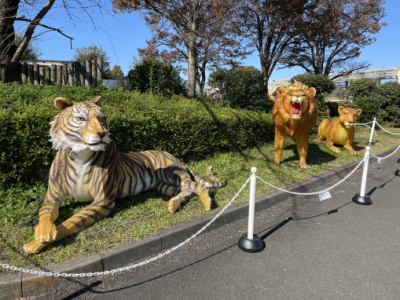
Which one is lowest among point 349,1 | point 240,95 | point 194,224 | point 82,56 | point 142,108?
point 194,224

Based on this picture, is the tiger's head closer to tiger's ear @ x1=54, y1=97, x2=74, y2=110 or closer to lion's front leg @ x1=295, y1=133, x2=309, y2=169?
tiger's ear @ x1=54, y1=97, x2=74, y2=110

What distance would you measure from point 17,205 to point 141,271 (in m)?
2.16

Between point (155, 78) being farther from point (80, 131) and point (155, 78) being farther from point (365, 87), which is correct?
point (365, 87)

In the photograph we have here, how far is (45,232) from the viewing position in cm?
269

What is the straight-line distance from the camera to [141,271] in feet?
9.30

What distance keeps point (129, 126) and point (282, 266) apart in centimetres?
355

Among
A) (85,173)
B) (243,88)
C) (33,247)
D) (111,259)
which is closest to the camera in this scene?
(33,247)

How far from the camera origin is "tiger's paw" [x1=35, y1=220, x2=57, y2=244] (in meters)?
2.65

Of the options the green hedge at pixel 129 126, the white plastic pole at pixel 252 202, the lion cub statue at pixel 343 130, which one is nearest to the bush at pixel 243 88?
the green hedge at pixel 129 126

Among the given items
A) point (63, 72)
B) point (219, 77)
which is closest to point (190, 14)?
point (63, 72)

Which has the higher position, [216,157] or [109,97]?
[109,97]

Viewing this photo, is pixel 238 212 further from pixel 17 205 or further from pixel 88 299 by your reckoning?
pixel 17 205

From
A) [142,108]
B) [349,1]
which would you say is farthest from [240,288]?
[349,1]

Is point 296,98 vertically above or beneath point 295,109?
above
